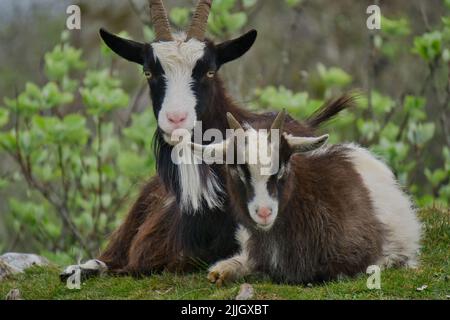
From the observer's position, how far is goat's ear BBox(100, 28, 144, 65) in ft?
34.0

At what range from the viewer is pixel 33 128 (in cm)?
1641

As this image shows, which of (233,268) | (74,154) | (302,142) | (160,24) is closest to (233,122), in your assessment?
(302,142)

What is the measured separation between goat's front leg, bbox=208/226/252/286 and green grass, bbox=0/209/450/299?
0.09 m

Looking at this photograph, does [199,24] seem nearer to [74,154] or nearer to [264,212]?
[264,212]

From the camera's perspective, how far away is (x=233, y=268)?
10008 millimetres

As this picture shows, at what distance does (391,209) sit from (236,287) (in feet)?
7.24

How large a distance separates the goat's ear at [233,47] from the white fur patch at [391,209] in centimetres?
163

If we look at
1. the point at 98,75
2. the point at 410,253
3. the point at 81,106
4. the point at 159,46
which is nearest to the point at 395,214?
the point at 410,253

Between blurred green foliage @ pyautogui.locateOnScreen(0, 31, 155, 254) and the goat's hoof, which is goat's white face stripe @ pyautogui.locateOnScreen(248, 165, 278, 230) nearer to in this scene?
the goat's hoof

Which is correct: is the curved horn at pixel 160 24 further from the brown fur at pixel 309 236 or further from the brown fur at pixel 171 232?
the brown fur at pixel 309 236

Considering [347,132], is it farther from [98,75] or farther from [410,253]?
[410,253]

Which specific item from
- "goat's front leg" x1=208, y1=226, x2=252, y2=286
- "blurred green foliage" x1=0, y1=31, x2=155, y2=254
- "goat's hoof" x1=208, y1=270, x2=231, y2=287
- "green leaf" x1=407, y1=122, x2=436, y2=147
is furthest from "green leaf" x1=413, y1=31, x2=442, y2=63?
"goat's hoof" x1=208, y1=270, x2=231, y2=287

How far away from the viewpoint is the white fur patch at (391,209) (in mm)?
10555

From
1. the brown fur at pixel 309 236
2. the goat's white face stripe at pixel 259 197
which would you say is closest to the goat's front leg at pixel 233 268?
the brown fur at pixel 309 236
